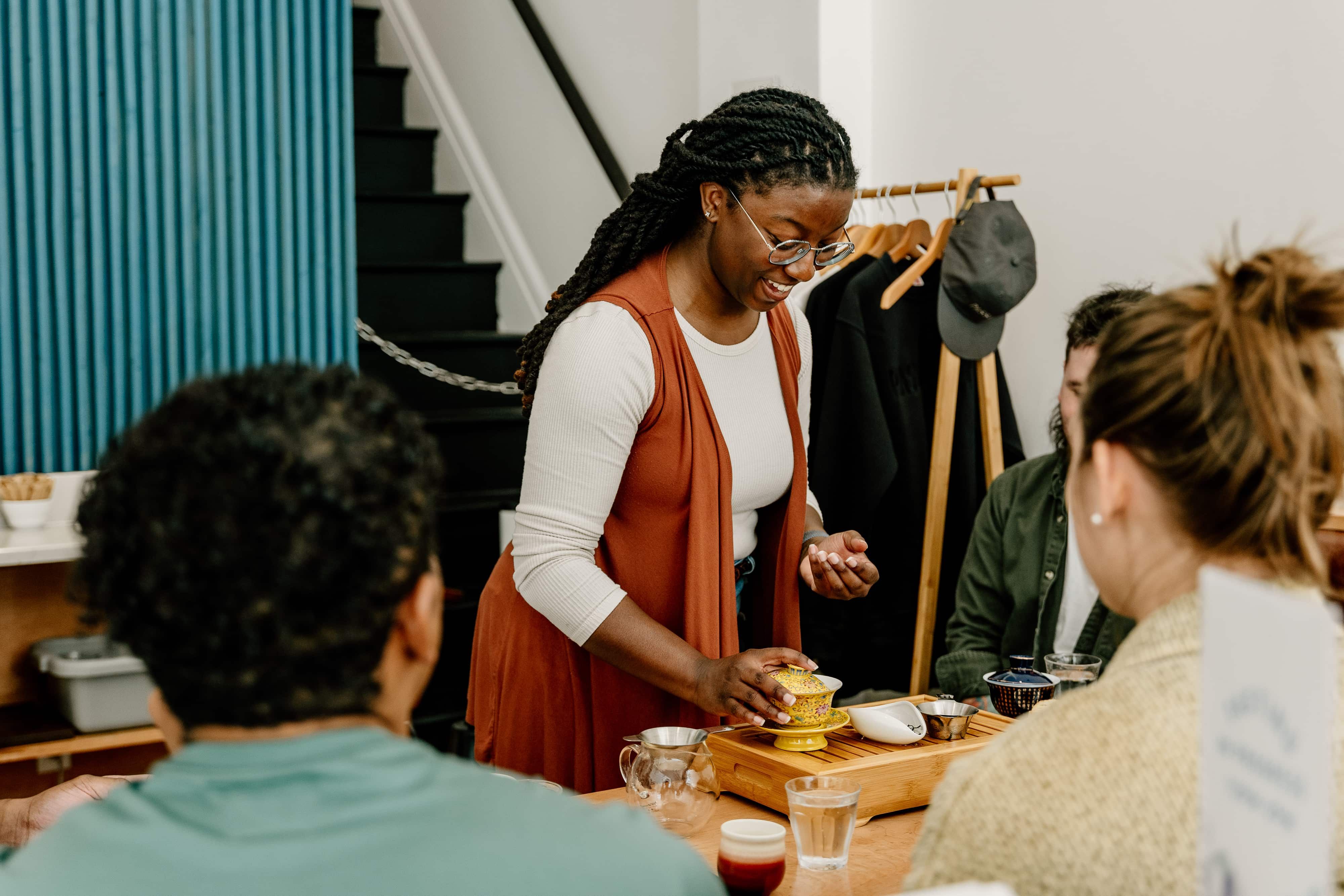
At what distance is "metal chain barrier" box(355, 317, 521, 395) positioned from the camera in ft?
14.3

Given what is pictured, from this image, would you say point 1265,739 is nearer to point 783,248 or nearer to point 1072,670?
point 1072,670

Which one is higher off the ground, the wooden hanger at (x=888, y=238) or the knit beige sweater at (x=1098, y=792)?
the wooden hanger at (x=888, y=238)

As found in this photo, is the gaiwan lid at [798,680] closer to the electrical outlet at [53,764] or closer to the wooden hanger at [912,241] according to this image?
the wooden hanger at [912,241]

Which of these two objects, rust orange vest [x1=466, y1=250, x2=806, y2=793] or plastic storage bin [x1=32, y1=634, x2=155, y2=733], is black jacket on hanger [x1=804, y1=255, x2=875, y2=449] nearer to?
rust orange vest [x1=466, y1=250, x2=806, y2=793]

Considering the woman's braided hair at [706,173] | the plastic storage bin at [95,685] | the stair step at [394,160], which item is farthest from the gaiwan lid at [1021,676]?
the stair step at [394,160]

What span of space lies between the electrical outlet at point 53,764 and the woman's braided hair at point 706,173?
5.57 ft

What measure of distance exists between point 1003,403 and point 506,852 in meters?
2.66

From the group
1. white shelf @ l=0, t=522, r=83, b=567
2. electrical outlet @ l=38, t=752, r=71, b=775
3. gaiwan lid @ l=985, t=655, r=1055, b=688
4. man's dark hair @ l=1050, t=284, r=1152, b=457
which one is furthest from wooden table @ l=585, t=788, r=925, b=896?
electrical outlet @ l=38, t=752, r=71, b=775

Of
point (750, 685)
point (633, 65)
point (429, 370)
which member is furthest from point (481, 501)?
point (750, 685)

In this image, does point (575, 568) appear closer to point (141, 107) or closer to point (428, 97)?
point (141, 107)

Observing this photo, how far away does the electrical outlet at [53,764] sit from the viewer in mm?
3016

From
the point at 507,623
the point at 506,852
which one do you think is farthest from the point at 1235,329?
the point at 507,623

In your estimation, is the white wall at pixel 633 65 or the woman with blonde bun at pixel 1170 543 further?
the white wall at pixel 633 65

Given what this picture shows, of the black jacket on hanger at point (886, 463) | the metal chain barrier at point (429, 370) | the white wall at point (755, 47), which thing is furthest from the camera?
the metal chain barrier at point (429, 370)
